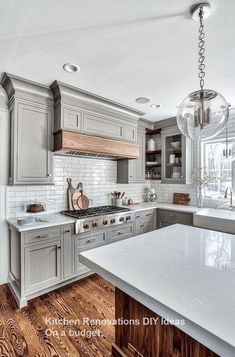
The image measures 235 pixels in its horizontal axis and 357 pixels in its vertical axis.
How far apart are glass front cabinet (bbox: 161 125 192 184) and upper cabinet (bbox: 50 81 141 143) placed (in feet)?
2.65

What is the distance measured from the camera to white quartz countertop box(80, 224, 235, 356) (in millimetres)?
733

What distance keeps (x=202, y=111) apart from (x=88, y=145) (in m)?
1.76

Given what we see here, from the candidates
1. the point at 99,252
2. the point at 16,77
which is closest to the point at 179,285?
the point at 99,252

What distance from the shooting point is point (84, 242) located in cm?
272

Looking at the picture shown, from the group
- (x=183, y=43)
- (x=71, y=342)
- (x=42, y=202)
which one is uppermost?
(x=183, y=43)

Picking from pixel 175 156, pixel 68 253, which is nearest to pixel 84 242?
pixel 68 253

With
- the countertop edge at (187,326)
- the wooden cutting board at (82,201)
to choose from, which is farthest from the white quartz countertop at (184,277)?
the wooden cutting board at (82,201)

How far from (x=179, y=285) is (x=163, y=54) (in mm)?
1878

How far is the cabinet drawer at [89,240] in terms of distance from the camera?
266cm

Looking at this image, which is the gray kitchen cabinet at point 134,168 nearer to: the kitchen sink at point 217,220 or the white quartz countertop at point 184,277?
the kitchen sink at point 217,220

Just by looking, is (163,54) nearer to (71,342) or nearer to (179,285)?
(179,285)

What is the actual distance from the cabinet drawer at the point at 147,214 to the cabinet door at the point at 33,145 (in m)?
1.59

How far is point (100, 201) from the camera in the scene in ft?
11.7

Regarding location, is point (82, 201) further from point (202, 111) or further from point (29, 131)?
point (202, 111)
